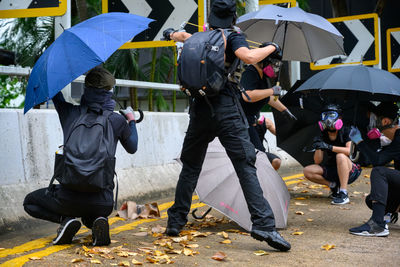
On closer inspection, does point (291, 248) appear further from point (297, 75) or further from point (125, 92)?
point (125, 92)

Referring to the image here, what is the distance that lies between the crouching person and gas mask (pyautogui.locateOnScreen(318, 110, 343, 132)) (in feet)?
11.0

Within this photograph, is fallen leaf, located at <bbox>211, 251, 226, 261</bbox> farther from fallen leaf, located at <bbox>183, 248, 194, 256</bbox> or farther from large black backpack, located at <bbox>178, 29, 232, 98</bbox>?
large black backpack, located at <bbox>178, 29, 232, 98</bbox>

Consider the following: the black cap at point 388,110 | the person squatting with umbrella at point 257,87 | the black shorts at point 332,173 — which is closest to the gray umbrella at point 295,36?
the person squatting with umbrella at point 257,87

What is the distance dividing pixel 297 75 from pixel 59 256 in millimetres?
10117

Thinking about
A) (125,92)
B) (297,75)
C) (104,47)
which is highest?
(104,47)

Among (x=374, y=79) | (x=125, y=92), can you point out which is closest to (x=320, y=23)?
(x=374, y=79)

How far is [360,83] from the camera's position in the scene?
6707mm

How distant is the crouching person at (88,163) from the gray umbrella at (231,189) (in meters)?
1.00

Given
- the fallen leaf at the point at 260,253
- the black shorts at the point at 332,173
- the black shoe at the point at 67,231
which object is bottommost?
the black shorts at the point at 332,173

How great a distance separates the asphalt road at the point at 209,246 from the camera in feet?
15.9

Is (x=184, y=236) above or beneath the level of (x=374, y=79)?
beneath

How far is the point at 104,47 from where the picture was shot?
492cm

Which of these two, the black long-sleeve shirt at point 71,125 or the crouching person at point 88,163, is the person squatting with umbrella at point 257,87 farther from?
the crouching person at point 88,163

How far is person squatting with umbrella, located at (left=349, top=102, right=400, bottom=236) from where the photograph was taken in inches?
236
